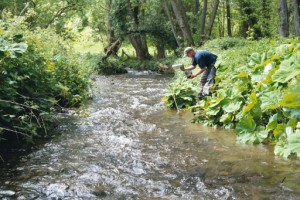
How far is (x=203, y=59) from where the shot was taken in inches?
416

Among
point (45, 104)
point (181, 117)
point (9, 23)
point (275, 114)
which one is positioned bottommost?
point (181, 117)

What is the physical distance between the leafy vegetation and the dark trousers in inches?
42.1

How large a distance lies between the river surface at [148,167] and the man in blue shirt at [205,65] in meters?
2.35

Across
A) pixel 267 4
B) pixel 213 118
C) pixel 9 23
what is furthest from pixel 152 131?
pixel 267 4

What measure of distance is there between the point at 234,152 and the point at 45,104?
13.3ft

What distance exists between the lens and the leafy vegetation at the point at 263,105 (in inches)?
230

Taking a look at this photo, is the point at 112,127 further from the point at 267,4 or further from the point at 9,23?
the point at 267,4

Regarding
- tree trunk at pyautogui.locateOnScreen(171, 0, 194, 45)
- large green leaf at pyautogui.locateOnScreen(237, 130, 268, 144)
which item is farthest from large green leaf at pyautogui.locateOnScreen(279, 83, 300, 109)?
tree trunk at pyautogui.locateOnScreen(171, 0, 194, 45)

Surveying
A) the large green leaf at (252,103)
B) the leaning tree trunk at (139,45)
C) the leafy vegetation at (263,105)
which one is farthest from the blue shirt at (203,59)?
the leaning tree trunk at (139,45)

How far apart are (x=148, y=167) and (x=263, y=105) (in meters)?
2.47

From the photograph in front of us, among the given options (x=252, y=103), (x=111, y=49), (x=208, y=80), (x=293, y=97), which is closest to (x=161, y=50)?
(x=111, y=49)

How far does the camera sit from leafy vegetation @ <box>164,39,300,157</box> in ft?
19.2

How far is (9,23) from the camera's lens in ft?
25.4

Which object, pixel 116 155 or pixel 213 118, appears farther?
pixel 213 118
